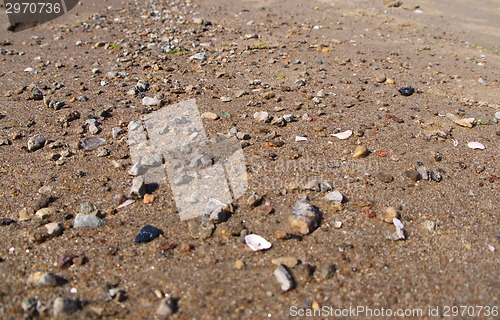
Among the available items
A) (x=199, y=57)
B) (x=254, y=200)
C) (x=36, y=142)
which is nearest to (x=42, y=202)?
(x=36, y=142)

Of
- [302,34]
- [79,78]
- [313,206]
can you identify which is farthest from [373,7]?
[313,206]

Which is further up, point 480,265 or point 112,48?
point 112,48

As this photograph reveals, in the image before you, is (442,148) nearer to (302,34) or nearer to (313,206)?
(313,206)

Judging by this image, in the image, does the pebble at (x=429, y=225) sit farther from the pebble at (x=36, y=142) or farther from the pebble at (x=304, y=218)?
the pebble at (x=36, y=142)

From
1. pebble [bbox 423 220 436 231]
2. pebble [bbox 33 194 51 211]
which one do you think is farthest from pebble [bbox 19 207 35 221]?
pebble [bbox 423 220 436 231]

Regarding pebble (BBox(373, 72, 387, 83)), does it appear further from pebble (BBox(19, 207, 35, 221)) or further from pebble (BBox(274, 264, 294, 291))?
pebble (BBox(19, 207, 35, 221))
